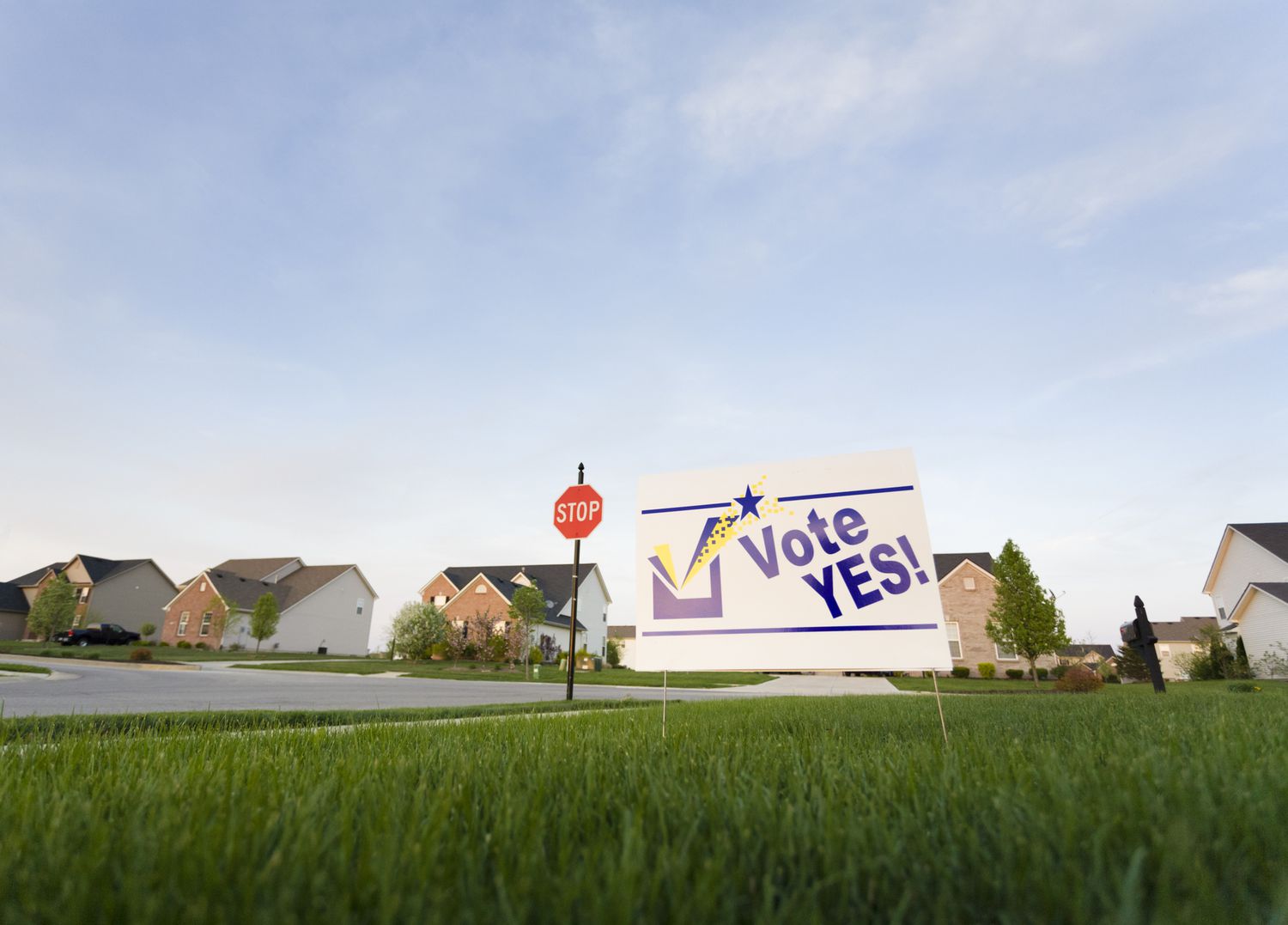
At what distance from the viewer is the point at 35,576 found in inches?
2207

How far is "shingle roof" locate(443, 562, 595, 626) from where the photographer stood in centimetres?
5081

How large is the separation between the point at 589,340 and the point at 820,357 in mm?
5772

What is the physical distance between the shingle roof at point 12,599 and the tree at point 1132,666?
279ft

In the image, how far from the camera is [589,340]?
48.7 feet

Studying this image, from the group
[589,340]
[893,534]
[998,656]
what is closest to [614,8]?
[589,340]

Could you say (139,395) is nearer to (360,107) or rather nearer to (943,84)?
(360,107)

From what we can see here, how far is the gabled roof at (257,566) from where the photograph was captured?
2141 inches

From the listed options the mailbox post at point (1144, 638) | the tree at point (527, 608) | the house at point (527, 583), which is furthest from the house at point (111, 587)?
the mailbox post at point (1144, 638)

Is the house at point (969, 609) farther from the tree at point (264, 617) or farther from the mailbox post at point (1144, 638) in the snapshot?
the tree at point (264, 617)

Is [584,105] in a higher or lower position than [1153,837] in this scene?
higher

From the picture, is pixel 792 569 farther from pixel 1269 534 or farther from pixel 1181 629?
pixel 1181 629

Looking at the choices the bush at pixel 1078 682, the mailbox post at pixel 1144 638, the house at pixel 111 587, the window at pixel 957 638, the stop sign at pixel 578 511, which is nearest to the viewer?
the mailbox post at pixel 1144 638

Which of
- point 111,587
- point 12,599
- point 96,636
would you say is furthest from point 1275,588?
point 12,599

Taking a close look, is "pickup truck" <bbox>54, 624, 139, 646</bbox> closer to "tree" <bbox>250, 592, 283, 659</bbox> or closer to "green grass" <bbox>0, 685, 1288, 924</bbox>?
"tree" <bbox>250, 592, 283, 659</bbox>
